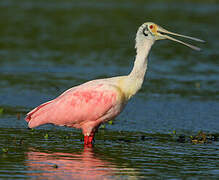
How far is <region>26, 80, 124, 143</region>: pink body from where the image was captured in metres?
10.0

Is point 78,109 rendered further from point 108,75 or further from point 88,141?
point 108,75

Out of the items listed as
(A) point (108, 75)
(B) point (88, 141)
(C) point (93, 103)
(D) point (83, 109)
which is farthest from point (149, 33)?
(A) point (108, 75)

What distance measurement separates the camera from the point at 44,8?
3312 centimetres

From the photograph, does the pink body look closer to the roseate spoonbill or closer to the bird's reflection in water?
the roseate spoonbill

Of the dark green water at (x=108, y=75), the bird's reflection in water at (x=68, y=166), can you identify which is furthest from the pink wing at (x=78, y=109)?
the bird's reflection in water at (x=68, y=166)

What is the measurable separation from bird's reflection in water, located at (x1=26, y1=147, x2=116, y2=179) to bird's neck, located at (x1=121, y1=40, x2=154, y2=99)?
117 centimetres

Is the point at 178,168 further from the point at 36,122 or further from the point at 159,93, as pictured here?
the point at 159,93

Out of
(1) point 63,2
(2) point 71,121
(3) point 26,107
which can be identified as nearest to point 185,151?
(2) point 71,121

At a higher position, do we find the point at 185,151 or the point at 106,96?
the point at 106,96

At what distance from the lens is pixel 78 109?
1020 cm

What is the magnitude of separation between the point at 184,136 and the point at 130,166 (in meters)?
2.27

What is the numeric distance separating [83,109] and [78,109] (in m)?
0.08

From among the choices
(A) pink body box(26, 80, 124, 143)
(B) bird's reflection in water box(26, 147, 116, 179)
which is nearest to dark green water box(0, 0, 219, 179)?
(B) bird's reflection in water box(26, 147, 116, 179)

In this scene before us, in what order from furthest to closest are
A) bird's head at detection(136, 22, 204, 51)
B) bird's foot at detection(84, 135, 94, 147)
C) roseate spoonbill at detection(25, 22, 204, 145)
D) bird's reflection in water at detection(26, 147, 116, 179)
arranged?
bird's head at detection(136, 22, 204, 51) → bird's foot at detection(84, 135, 94, 147) → roseate spoonbill at detection(25, 22, 204, 145) → bird's reflection in water at detection(26, 147, 116, 179)
